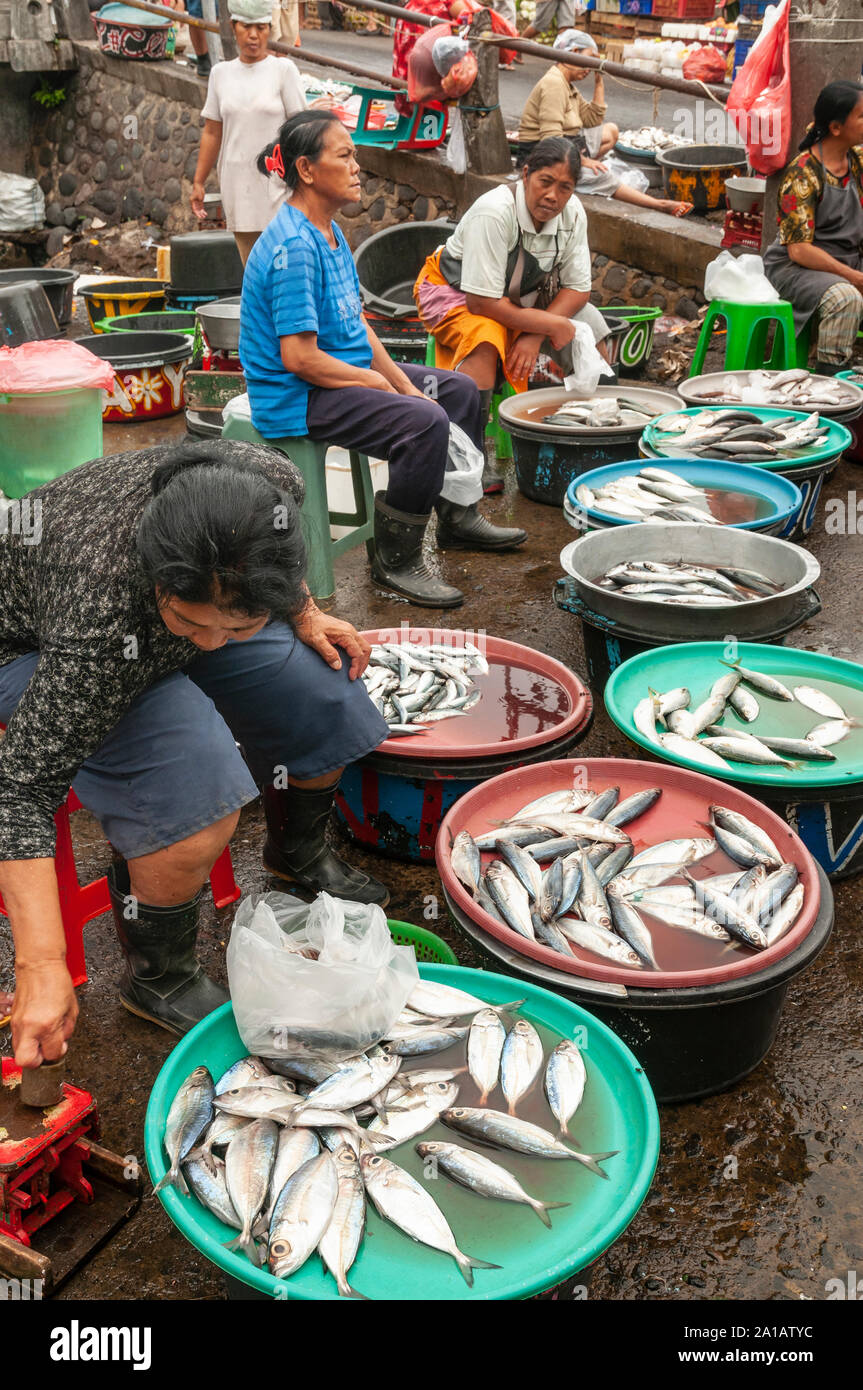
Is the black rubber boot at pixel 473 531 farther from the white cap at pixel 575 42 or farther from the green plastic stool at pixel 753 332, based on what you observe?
the white cap at pixel 575 42

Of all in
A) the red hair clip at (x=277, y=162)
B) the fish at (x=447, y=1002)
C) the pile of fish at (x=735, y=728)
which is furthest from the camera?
the red hair clip at (x=277, y=162)

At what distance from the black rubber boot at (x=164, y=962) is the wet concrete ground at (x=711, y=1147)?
106 millimetres

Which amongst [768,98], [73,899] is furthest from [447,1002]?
[768,98]

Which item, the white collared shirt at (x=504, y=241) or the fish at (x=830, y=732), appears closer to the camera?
the fish at (x=830, y=732)

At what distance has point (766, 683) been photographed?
3.51 metres

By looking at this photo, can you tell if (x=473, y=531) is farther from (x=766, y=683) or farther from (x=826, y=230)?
(x=826, y=230)

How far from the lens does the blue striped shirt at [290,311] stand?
14.1 feet

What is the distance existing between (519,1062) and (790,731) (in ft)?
4.95

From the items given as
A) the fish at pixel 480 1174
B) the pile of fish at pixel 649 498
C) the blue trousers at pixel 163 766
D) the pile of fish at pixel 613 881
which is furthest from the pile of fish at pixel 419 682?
the fish at pixel 480 1174

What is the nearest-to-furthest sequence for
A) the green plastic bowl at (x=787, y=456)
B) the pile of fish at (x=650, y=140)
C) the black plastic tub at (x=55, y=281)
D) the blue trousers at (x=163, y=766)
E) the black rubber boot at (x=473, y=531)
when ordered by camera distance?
the blue trousers at (x=163, y=766) → the green plastic bowl at (x=787, y=456) → the black rubber boot at (x=473, y=531) → the black plastic tub at (x=55, y=281) → the pile of fish at (x=650, y=140)

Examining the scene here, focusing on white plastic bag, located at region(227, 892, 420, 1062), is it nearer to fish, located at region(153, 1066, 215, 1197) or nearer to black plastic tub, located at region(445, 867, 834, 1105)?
fish, located at region(153, 1066, 215, 1197)

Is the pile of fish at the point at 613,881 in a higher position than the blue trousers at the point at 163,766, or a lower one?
lower

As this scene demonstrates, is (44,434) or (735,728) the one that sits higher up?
(44,434)

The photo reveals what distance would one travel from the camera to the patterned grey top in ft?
7.28
